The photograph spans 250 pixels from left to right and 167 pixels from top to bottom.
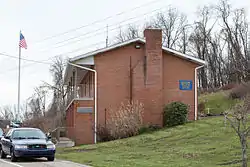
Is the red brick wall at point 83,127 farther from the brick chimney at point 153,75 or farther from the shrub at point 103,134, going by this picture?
the brick chimney at point 153,75

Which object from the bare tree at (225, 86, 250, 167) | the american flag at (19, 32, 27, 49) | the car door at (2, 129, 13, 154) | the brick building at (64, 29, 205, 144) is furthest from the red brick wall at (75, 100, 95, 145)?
the bare tree at (225, 86, 250, 167)

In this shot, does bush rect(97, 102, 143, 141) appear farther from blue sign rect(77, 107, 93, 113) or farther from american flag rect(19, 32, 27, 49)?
american flag rect(19, 32, 27, 49)

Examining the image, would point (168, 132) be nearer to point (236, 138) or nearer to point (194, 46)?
point (236, 138)

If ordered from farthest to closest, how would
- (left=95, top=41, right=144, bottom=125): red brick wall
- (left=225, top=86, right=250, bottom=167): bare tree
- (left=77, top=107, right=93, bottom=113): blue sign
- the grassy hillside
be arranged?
(left=95, top=41, right=144, bottom=125): red brick wall → (left=77, top=107, right=93, bottom=113): blue sign → the grassy hillside → (left=225, top=86, right=250, bottom=167): bare tree

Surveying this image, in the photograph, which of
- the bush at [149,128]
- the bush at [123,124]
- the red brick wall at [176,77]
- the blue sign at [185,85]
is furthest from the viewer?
the blue sign at [185,85]

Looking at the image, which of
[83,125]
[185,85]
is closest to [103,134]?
[83,125]

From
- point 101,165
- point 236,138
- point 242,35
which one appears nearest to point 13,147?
point 101,165

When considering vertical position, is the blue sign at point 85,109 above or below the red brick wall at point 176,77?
below

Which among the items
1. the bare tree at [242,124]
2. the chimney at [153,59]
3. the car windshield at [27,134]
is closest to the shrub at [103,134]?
the chimney at [153,59]

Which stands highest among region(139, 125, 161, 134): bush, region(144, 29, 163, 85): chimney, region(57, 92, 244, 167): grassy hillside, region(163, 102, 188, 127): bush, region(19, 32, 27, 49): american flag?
region(19, 32, 27, 49): american flag

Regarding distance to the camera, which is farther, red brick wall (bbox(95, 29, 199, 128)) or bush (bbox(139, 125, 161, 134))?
red brick wall (bbox(95, 29, 199, 128))

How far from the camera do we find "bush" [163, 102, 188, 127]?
32.9 m

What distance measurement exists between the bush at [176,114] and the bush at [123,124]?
1976 millimetres

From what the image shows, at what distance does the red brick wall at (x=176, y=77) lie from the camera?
35259 millimetres
